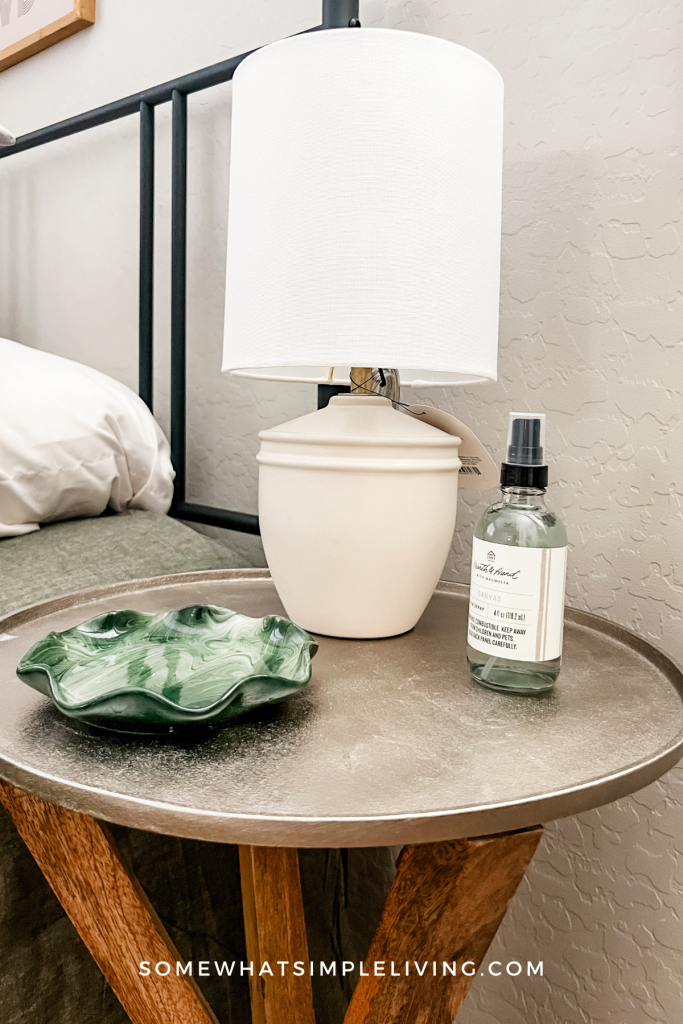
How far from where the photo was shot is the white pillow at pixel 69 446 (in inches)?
36.0

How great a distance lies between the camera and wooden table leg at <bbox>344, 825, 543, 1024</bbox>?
0.41 meters

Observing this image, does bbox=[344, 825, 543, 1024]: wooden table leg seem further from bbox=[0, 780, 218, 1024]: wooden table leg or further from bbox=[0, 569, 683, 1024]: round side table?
bbox=[0, 780, 218, 1024]: wooden table leg

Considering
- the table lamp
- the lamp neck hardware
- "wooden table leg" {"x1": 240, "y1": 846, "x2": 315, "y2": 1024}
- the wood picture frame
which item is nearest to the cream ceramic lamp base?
the table lamp

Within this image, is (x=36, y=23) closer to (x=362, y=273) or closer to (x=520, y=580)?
(x=362, y=273)

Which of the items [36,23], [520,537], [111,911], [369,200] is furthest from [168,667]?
→ [36,23]

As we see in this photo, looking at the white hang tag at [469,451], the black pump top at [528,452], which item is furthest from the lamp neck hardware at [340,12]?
the black pump top at [528,452]

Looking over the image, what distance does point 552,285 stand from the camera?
0.78 m

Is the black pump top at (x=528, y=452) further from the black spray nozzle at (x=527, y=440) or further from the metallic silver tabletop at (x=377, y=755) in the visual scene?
the metallic silver tabletop at (x=377, y=755)

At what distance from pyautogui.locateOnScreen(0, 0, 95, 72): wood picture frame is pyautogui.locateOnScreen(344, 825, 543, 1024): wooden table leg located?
5.06 feet

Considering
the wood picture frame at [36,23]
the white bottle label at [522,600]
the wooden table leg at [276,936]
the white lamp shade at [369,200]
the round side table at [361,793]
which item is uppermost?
the wood picture frame at [36,23]

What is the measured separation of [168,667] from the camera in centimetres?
50

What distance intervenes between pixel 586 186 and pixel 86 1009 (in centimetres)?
98

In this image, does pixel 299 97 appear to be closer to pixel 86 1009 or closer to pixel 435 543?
pixel 435 543

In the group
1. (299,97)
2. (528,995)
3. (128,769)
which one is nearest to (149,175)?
(299,97)
